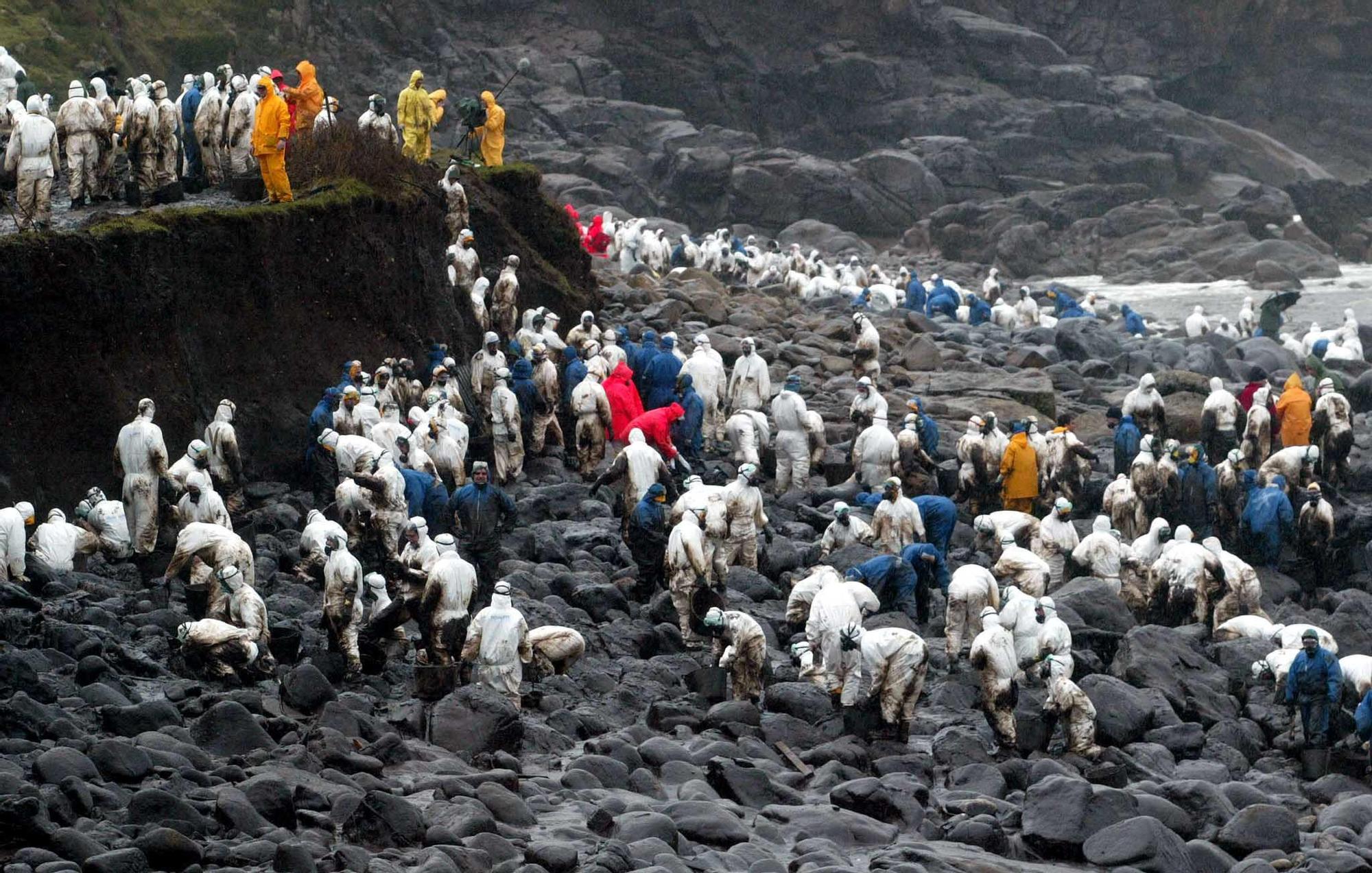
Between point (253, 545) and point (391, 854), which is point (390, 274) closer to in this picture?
point (253, 545)

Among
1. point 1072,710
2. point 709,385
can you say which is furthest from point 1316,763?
point 709,385

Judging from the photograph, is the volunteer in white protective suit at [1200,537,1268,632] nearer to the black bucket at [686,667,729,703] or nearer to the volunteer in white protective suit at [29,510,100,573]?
the black bucket at [686,667,729,703]

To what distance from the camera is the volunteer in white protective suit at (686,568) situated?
16938 mm

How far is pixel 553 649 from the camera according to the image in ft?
50.9

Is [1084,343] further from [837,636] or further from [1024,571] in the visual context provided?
[837,636]

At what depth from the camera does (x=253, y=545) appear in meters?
18.5

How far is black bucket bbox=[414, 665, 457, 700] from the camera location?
1472 centimetres

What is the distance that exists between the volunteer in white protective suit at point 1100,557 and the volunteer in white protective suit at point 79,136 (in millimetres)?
12923

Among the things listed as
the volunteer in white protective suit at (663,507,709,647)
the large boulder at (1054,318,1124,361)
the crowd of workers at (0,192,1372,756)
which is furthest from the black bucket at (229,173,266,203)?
the large boulder at (1054,318,1124,361)

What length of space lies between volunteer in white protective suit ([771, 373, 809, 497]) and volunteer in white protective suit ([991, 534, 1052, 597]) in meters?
4.88

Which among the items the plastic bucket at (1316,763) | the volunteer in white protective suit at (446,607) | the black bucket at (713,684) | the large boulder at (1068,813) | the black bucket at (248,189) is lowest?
the plastic bucket at (1316,763)

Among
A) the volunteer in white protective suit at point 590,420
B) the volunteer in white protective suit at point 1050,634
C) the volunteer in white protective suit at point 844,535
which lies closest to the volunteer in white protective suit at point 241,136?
the volunteer in white protective suit at point 590,420

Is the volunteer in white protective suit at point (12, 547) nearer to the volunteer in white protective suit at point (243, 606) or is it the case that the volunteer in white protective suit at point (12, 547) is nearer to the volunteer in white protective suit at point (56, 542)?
the volunteer in white protective suit at point (56, 542)

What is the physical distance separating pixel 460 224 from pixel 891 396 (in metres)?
7.69
